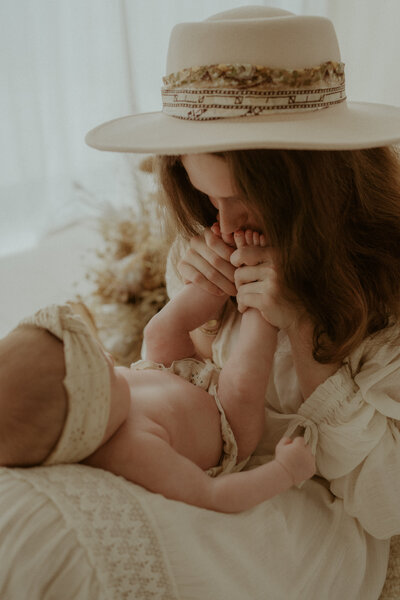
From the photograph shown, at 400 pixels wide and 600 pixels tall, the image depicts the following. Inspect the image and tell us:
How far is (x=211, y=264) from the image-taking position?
1141 mm

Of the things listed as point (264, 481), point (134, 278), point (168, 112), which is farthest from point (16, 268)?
point (264, 481)

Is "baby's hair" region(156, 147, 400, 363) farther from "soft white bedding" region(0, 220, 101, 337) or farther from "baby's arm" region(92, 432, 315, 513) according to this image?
"soft white bedding" region(0, 220, 101, 337)

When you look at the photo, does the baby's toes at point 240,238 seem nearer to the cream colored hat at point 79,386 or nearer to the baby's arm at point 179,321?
the baby's arm at point 179,321

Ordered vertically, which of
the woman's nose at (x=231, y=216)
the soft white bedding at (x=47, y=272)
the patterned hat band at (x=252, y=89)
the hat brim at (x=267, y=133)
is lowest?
the soft white bedding at (x=47, y=272)

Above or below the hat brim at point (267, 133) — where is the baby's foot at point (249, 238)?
below

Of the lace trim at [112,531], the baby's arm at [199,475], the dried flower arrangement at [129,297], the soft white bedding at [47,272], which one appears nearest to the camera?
the lace trim at [112,531]

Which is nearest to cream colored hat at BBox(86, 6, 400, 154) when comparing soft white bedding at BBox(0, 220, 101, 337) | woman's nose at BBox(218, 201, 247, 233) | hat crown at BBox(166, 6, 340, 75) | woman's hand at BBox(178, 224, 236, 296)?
hat crown at BBox(166, 6, 340, 75)

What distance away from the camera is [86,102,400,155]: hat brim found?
81 cm

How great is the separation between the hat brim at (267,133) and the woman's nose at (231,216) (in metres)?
0.15

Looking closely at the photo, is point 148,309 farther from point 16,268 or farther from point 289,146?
point 289,146

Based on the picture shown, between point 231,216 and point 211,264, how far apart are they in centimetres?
15

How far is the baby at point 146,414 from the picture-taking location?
777mm

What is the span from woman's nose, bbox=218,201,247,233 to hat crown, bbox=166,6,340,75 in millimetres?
230

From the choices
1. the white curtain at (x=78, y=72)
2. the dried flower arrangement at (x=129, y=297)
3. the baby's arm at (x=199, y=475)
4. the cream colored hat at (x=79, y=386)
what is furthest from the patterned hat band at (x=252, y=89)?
the white curtain at (x=78, y=72)
